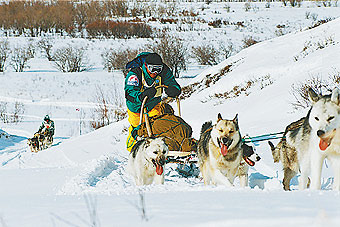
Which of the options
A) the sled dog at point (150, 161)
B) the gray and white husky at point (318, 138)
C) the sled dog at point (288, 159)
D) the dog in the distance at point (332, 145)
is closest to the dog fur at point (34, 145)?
the sled dog at point (150, 161)

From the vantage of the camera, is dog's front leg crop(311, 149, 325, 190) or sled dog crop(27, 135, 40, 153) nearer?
dog's front leg crop(311, 149, 325, 190)

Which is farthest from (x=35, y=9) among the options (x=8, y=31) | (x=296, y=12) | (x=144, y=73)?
(x=144, y=73)

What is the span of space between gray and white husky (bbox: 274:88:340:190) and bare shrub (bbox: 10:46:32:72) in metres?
29.2

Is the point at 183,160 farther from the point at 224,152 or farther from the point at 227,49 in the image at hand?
the point at 227,49

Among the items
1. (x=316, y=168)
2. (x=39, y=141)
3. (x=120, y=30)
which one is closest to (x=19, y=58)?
(x=120, y=30)

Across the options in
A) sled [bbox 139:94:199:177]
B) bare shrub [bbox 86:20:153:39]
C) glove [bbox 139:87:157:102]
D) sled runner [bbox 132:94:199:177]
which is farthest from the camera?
bare shrub [bbox 86:20:153:39]

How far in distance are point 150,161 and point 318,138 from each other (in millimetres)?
1554

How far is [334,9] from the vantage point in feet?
132

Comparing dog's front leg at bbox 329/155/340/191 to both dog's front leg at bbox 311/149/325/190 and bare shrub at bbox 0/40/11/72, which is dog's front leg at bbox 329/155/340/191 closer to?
dog's front leg at bbox 311/149/325/190

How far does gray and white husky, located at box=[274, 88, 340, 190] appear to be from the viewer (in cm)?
249

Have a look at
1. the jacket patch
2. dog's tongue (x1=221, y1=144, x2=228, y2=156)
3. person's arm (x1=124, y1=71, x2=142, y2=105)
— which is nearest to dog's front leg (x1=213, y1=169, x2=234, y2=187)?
dog's tongue (x1=221, y1=144, x2=228, y2=156)

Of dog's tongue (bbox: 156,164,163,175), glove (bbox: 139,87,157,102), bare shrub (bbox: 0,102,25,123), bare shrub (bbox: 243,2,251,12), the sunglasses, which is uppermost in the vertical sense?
bare shrub (bbox: 243,2,251,12)

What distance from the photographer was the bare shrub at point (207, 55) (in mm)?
30203

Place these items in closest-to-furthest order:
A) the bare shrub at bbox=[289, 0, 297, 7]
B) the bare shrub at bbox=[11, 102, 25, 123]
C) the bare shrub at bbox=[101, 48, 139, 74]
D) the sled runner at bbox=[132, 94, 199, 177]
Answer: the sled runner at bbox=[132, 94, 199, 177] < the bare shrub at bbox=[11, 102, 25, 123] < the bare shrub at bbox=[101, 48, 139, 74] < the bare shrub at bbox=[289, 0, 297, 7]
